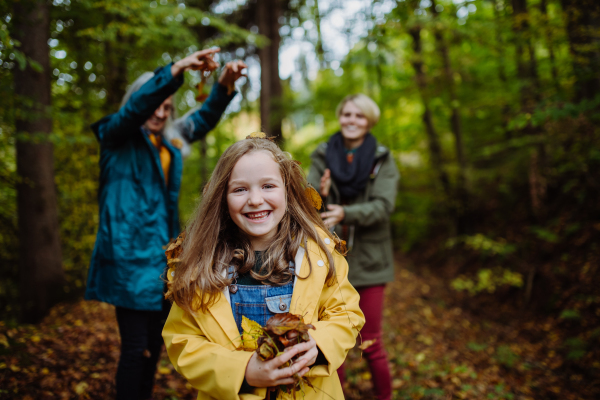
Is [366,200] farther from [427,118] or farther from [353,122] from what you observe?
[427,118]

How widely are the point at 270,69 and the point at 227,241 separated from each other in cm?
783

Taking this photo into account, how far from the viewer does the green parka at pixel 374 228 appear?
2.66 m

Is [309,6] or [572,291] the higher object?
[309,6]

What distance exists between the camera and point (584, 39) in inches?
163

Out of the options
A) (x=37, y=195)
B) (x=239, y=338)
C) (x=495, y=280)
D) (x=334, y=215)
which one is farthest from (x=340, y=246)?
(x=495, y=280)

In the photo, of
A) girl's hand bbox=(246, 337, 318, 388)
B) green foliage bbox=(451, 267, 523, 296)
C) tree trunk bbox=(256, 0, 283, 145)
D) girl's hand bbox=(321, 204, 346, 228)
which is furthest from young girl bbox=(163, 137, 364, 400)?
tree trunk bbox=(256, 0, 283, 145)

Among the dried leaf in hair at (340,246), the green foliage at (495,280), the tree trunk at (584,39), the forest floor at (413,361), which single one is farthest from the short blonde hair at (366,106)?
the green foliage at (495,280)

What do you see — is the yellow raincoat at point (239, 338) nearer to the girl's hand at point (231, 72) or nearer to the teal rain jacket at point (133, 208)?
the teal rain jacket at point (133, 208)

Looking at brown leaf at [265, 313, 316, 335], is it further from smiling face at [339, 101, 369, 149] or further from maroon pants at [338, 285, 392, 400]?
smiling face at [339, 101, 369, 149]

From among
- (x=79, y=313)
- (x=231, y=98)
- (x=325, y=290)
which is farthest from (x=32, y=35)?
(x=325, y=290)

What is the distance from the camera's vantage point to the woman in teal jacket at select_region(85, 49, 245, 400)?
2.15m

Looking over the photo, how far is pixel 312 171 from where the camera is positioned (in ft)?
9.71

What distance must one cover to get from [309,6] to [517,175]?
6.53 m

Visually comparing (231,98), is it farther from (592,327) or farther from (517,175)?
(517,175)
